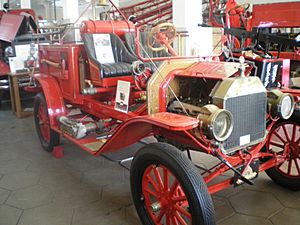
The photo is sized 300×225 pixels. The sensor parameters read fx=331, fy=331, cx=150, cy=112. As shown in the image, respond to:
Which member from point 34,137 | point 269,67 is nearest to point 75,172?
point 34,137

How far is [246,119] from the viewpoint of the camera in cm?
223

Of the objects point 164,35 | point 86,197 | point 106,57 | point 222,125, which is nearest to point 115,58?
point 106,57

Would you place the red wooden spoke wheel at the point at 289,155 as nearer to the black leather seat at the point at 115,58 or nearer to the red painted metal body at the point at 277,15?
the black leather seat at the point at 115,58

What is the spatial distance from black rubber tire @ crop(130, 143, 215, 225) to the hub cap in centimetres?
7

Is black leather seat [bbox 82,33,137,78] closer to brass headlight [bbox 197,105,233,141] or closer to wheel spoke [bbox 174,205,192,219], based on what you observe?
brass headlight [bbox 197,105,233,141]

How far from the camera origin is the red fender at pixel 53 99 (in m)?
3.57

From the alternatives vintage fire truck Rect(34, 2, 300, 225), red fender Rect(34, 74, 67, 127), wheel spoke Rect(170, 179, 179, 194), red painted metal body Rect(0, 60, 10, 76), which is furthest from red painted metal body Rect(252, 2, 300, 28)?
wheel spoke Rect(170, 179, 179, 194)

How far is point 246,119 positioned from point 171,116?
0.53 meters

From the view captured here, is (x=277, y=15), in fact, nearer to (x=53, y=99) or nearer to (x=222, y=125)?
(x=53, y=99)

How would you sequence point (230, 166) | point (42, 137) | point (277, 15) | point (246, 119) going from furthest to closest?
point (277, 15) < point (42, 137) < point (246, 119) < point (230, 166)

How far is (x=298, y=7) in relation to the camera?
589 cm

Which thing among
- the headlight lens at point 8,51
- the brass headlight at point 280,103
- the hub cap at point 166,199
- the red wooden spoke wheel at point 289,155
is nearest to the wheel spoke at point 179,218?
the hub cap at point 166,199

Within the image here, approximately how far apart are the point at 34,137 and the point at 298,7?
4.96 metres

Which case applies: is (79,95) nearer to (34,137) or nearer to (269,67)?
(34,137)
